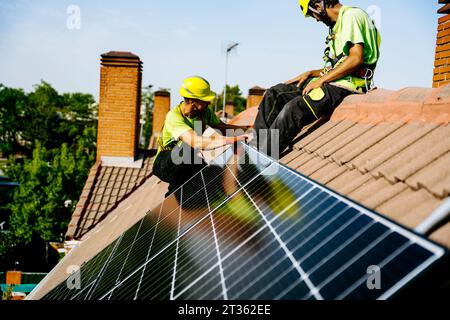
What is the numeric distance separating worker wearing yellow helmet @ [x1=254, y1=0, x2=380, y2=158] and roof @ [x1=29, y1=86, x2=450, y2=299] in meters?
0.21

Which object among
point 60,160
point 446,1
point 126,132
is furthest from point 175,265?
point 60,160

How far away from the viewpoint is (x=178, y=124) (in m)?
5.48

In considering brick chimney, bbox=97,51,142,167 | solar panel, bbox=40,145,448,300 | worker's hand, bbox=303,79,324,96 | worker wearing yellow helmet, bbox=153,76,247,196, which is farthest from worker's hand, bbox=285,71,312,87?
brick chimney, bbox=97,51,142,167

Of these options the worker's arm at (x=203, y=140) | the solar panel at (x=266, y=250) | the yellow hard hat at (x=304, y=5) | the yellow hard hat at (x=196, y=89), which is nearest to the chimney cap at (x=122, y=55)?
the yellow hard hat at (x=196, y=89)

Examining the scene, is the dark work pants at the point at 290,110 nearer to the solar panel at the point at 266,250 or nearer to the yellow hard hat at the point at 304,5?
the solar panel at the point at 266,250

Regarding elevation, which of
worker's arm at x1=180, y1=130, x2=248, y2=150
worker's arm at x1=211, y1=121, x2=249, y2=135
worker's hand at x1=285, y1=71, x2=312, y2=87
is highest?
worker's hand at x1=285, y1=71, x2=312, y2=87

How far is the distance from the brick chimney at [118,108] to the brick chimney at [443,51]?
9477 millimetres

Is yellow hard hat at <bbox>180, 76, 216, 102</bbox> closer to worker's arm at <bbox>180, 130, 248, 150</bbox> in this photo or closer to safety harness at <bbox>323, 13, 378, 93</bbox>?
worker's arm at <bbox>180, 130, 248, 150</bbox>

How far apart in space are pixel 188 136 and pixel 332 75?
1.92m

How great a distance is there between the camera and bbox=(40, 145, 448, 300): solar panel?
5.18 feet

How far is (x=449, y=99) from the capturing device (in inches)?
122

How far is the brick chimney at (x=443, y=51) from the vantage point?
689 centimetres

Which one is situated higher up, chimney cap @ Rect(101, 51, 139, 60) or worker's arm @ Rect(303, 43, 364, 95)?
chimney cap @ Rect(101, 51, 139, 60)

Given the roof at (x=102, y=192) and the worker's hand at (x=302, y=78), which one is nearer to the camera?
the worker's hand at (x=302, y=78)
